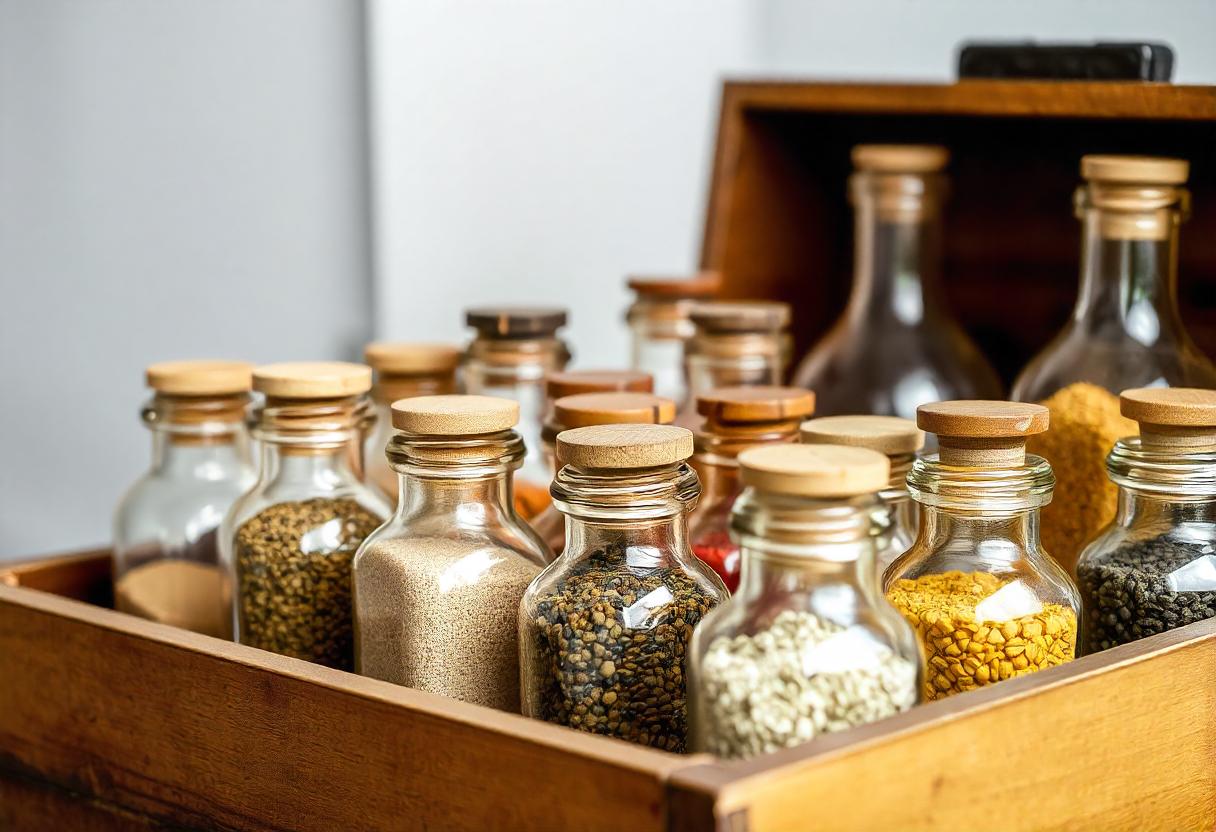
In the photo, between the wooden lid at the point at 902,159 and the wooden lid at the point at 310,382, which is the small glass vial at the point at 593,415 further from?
the wooden lid at the point at 902,159

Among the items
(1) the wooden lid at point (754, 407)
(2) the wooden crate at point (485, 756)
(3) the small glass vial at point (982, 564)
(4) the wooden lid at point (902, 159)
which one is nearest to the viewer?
(2) the wooden crate at point (485, 756)

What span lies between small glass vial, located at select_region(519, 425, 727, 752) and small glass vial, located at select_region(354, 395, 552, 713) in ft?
0.12

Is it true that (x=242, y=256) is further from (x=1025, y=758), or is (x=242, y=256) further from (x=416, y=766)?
(x=1025, y=758)

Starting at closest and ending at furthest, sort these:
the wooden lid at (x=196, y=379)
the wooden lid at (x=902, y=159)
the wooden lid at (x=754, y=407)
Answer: the wooden lid at (x=754, y=407)
the wooden lid at (x=196, y=379)
the wooden lid at (x=902, y=159)

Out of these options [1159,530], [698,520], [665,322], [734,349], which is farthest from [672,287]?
[1159,530]

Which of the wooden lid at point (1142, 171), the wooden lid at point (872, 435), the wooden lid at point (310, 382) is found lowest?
the wooden lid at point (872, 435)

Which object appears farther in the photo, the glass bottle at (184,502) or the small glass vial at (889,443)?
the glass bottle at (184,502)

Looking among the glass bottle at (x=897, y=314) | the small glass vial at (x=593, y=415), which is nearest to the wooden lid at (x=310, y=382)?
the small glass vial at (x=593, y=415)

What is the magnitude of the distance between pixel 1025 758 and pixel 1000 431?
14 cm

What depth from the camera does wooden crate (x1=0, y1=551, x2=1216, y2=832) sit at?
49cm

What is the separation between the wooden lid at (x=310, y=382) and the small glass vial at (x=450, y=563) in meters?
0.08

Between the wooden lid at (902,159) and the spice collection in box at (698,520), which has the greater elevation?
the wooden lid at (902,159)

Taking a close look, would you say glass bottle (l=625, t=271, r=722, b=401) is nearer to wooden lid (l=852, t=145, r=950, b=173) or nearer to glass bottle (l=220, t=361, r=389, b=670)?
wooden lid (l=852, t=145, r=950, b=173)

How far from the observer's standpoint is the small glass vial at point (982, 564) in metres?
0.60
